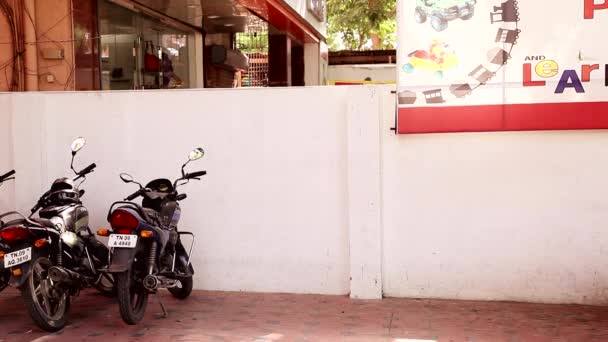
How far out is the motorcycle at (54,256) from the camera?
5.32m

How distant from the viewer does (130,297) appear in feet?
18.3

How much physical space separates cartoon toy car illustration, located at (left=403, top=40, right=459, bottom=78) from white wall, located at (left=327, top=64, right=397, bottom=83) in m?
11.1

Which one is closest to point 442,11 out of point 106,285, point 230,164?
point 230,164

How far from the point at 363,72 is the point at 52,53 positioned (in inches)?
421

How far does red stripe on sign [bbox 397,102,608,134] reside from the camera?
6.16m

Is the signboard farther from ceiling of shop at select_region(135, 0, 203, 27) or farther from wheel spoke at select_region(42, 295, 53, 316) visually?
ceiling of shop at select_region(135, 0, 203, 27)

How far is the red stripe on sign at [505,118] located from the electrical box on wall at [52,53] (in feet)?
13.6

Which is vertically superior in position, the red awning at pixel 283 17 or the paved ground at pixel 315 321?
the red awning at pixel 283 17

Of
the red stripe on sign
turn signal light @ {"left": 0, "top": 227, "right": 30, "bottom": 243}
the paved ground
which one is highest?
the red stripe on sign

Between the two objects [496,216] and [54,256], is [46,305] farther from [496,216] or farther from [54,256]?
[496,216]

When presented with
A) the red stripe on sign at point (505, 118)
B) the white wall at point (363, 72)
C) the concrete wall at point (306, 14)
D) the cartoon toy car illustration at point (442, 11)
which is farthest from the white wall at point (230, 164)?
the white wall at point (363, 72)

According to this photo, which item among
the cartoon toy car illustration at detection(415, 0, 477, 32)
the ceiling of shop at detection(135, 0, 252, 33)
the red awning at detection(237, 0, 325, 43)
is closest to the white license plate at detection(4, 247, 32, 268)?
the cartoon toy car illustration at detection(415, 0, 477, 32)

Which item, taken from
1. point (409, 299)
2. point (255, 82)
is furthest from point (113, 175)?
point (255, 82)

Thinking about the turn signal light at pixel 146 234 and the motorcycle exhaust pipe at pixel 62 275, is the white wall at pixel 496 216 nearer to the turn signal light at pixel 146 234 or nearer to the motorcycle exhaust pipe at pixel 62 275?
the turn signal light at pixel 146 234
